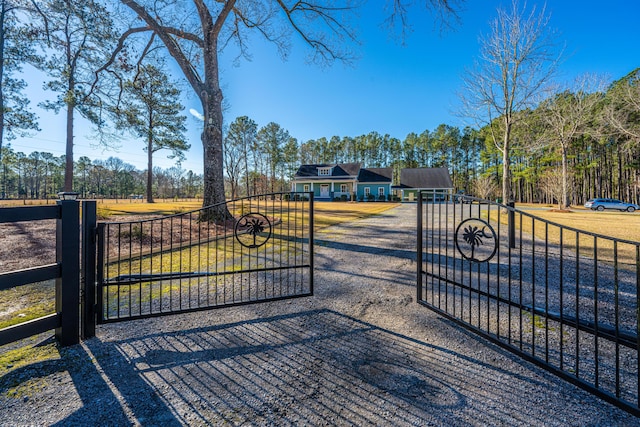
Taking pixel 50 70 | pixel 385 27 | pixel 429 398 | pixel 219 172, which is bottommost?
pixel 429 398

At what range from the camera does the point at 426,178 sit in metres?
35.8

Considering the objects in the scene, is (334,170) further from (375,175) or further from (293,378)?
(293,378)

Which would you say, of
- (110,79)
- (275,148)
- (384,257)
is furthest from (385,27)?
(275,148)

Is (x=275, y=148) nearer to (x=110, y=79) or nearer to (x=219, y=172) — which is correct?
(x=110, y=79)

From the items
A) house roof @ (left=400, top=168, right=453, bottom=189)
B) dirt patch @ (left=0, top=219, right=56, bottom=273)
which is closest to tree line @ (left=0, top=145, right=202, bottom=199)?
house roof @ (left=400, top=168, right=453, bottom=189)

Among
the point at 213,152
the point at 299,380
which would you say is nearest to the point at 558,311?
the point at 299,380

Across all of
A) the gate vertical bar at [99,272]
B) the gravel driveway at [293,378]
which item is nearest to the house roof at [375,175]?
the gravel driveway at [293,378]

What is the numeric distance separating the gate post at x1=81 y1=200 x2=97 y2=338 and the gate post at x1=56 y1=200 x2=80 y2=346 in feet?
0.27

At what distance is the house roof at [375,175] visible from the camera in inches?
1362

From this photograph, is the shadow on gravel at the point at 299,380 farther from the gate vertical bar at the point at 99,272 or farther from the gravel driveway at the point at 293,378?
the gate vertical bar at the point at 99,272

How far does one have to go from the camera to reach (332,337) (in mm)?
2350

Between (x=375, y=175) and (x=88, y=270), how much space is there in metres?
34.9

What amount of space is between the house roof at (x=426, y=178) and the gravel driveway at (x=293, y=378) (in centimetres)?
3482

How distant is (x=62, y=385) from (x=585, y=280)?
19.5 feet
